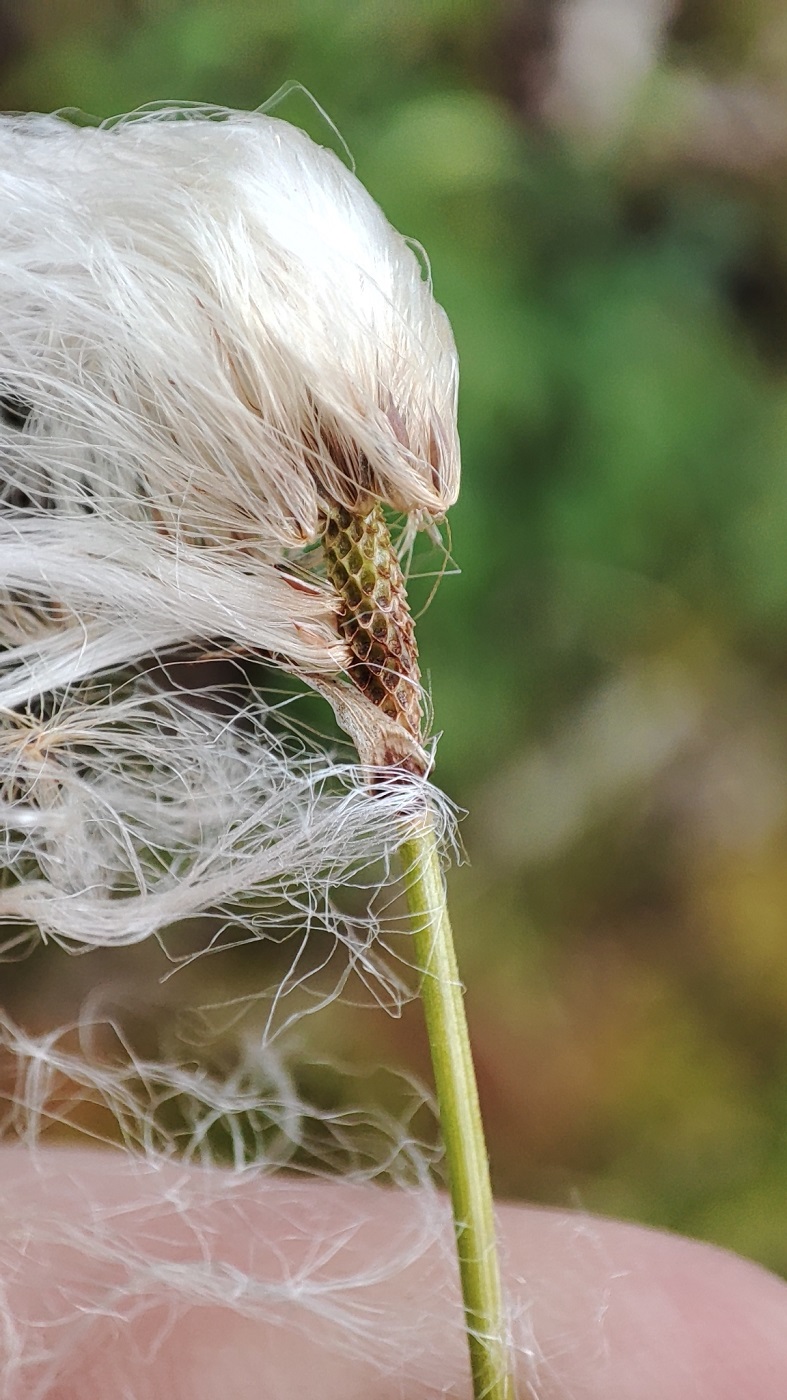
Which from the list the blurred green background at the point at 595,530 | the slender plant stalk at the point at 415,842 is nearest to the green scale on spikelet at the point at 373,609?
the slender plant stalk at the point at 415,842

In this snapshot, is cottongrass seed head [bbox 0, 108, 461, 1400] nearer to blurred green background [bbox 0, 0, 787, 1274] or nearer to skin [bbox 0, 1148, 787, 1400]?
skin [bbox 0, 1148, 787, 1400]

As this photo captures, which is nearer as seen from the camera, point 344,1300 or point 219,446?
point 219,446

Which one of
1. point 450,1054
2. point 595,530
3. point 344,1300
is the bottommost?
point 344,1300

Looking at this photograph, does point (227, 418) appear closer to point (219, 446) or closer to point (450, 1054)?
point (219, 446)

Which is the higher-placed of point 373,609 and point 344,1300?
point 373,609

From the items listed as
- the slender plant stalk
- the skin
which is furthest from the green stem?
the skin

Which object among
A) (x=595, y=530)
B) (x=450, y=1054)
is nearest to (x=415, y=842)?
(x=450, y=1054)
